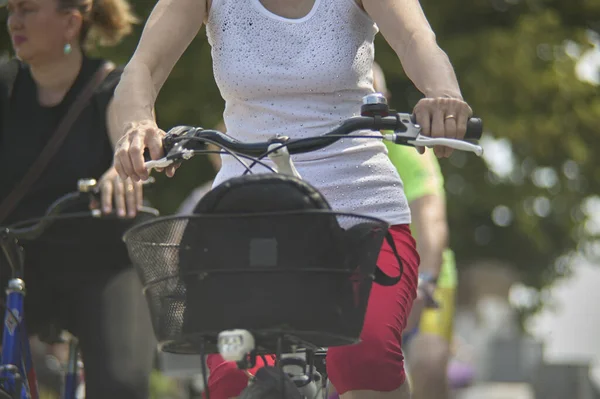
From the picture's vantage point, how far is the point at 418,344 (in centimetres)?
759

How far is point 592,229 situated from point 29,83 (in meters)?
17.8

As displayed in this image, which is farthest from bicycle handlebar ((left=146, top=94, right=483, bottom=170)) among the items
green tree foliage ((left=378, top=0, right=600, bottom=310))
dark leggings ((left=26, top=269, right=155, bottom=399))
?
green tree foliage ((left=378, top=0, right=600, bottom=310))

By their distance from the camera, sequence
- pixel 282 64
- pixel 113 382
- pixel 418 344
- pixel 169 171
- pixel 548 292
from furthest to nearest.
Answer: pixel 548 292 < pixel 418 344 < pixel 113 382 < pixel 282 64 < pixel 169 171

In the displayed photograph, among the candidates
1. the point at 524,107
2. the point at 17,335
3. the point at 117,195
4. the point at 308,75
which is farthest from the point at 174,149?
the point at 524,107

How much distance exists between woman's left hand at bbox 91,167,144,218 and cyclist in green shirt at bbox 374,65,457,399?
4.63 ft

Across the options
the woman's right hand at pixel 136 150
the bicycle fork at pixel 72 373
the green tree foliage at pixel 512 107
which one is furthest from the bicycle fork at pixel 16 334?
the green tree foliage at pixel 512 107

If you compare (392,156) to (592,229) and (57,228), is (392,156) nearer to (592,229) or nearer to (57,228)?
(57,228)

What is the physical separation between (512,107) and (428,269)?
11455 mm

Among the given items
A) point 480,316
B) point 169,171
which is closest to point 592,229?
point 480,316

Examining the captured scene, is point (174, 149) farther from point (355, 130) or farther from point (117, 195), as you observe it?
point (117, 195)

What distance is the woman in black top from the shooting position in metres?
5.28

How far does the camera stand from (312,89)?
14.0 ft

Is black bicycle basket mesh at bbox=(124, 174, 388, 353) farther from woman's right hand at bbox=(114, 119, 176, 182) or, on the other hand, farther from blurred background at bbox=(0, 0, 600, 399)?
blurred background at bbox=(0, 0, 600, 399)

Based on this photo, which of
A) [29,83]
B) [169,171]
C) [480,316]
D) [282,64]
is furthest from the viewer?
[480,316]
